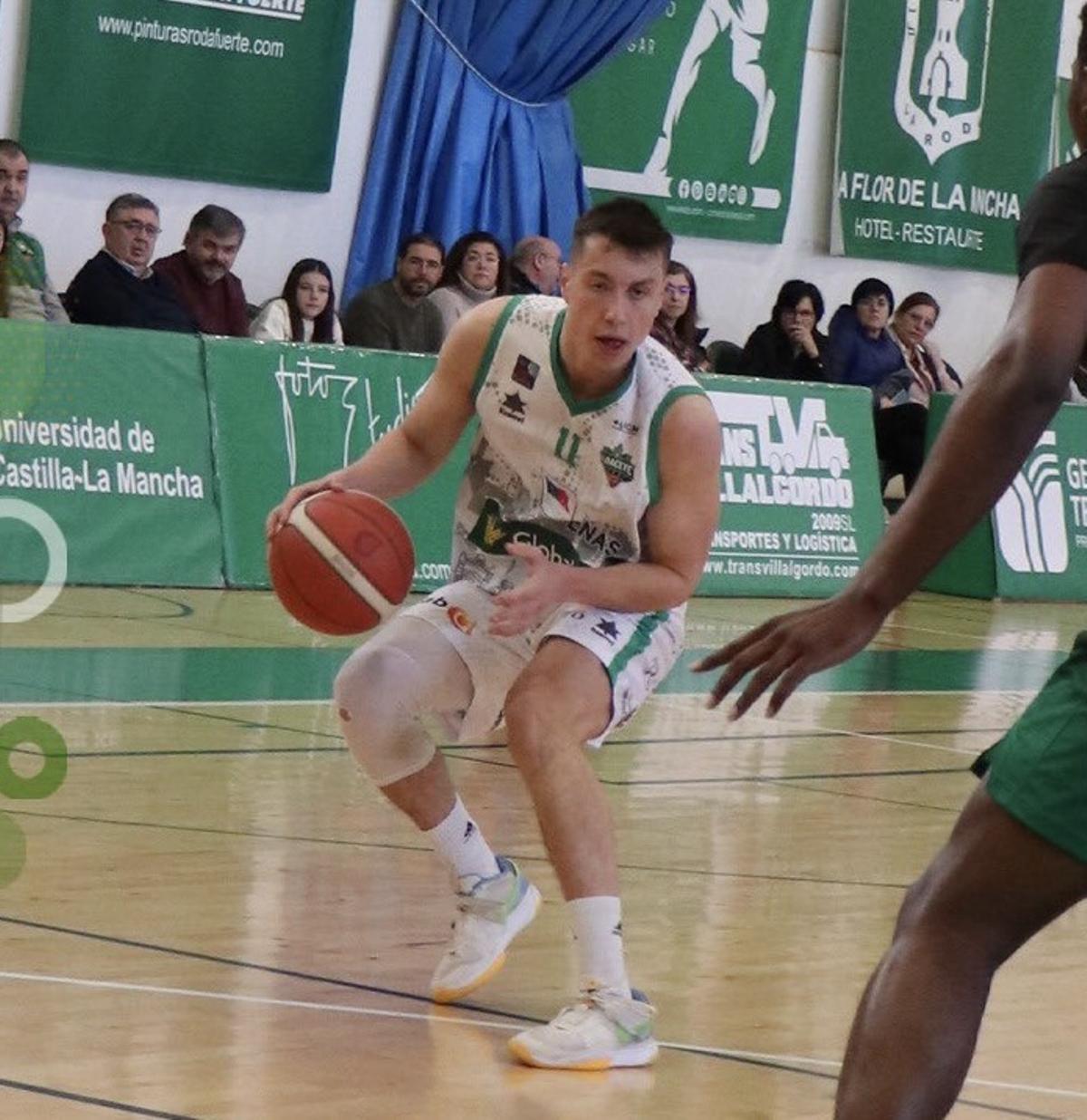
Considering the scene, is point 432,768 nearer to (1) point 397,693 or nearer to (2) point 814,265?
(1) point 397,693

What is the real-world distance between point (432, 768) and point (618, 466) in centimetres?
73

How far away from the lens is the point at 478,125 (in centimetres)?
1535

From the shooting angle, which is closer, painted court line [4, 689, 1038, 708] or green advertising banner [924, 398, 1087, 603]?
painted court line [4, 689, 1038, 708]

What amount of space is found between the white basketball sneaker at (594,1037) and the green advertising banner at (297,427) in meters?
7.01

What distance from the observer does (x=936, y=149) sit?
18.6m

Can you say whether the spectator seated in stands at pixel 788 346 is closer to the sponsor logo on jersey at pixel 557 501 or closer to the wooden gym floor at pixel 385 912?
the wooden gym floor at pixel 385 912

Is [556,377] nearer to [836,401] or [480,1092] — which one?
[480,1092]

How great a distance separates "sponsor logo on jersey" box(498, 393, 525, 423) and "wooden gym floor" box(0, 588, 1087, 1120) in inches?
46.7

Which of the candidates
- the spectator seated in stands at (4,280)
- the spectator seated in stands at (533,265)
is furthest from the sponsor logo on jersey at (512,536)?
the spectator seated in stands at (533,265)

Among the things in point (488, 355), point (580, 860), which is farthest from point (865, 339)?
point (580, 860)

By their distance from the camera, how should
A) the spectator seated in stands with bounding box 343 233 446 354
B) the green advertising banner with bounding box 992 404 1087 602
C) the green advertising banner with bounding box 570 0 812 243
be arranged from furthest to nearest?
the green advertising banner with bounding box 570 0 812 243 < the green advertising banner with bounding box 992 404 1087 602 < the spectator seated in stands with bounding box 343 233 446 354

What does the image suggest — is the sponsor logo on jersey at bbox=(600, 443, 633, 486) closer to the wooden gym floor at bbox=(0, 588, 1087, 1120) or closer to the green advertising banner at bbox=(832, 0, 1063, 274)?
the wooden gym floor at bbox=(0, 588, 1087, 1120)

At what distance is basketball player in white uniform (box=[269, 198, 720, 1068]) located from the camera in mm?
4992

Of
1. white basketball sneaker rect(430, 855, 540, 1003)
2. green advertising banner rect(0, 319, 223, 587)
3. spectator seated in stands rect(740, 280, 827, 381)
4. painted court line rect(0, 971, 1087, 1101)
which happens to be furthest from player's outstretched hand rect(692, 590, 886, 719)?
spectator seated in stands rect(740, 280, 827, 381)
